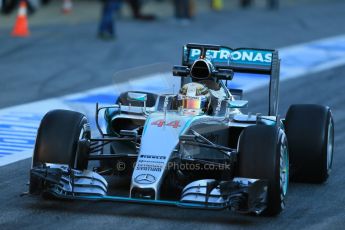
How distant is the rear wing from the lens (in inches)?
420

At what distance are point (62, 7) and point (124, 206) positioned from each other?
2078cm

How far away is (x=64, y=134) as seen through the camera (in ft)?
30.2

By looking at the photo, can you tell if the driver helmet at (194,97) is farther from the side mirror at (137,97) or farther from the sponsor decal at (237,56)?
the sponsor decal at (237,56)

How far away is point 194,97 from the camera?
9719mm

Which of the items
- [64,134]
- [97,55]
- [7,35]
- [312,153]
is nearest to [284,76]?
[97,55]

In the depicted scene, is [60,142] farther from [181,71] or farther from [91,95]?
[91,95]

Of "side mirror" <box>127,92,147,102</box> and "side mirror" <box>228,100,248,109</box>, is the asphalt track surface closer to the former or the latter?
"side mirror" <box>228,100,248,109</box>

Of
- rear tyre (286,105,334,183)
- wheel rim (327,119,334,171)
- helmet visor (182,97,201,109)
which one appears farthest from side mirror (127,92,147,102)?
wheel rim (327,119,334,171)

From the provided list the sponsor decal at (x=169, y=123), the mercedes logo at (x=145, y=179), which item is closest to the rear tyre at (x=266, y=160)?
the sponsor decal at (x=169, y=123)

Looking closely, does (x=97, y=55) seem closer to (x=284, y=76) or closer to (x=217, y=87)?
(x=284, y=76)

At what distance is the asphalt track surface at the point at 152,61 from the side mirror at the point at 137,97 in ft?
4.30

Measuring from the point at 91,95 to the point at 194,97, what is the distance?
22.7 ft

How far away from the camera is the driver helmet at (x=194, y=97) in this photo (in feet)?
31.9

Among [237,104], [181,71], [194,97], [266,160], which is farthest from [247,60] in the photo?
[266,160]
